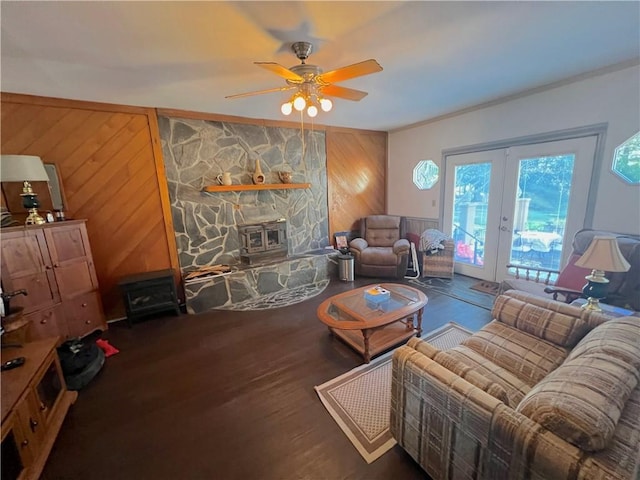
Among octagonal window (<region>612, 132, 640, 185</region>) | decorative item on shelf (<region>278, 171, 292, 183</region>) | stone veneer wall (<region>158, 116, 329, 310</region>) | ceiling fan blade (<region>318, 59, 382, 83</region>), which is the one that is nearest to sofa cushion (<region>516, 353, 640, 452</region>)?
ceiling fan blade (<region>318, 59, 382, 83</region>)

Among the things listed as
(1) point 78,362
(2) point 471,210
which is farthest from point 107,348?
(2) point 471,210

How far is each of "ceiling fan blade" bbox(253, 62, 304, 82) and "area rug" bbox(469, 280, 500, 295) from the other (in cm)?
368

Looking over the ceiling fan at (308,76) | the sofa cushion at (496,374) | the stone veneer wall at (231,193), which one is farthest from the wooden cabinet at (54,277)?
the sofa cushion at (496,374)

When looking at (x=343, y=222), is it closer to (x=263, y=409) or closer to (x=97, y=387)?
(x=263, y=409)

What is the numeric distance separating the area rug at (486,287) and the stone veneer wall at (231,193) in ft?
7.80

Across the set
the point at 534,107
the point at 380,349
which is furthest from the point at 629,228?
the point at 380,349

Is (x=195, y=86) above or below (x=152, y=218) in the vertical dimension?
above

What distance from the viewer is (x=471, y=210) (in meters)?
4.36

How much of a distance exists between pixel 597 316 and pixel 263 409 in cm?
239

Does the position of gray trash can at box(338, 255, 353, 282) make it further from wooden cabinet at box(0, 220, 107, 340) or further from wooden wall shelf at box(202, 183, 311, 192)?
wooden cabinet at box(0, 220, 107, 340)

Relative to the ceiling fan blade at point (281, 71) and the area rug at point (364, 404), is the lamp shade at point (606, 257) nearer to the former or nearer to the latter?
the area rug at point (364, 404)

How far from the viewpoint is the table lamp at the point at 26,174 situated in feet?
7.99

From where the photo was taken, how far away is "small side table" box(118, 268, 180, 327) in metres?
3.23

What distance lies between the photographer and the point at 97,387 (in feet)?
7.48
